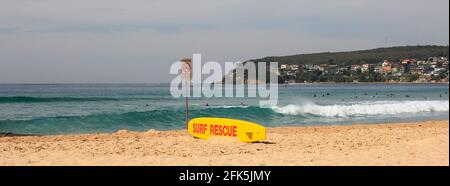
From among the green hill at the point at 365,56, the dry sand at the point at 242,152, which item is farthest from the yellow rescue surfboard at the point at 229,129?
the green hill at the point at 365,56

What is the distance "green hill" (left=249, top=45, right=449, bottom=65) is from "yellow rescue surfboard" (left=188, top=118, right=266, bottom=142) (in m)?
135

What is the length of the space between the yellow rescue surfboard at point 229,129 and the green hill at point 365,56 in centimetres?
13513

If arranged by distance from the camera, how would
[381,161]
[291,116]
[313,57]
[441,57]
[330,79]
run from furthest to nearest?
1. [313,57]
2. [330,79]
3. [441,57]
4. [291,116]
5. [381,161]

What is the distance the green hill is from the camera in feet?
508

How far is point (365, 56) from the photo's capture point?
16700cm

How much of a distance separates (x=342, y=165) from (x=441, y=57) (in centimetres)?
14386

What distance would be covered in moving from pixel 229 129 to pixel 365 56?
517 ft

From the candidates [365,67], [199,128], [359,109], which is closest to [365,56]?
[365,67]

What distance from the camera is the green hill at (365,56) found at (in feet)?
508

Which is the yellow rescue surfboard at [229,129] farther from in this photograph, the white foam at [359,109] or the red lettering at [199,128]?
the white foam at [359,109]
